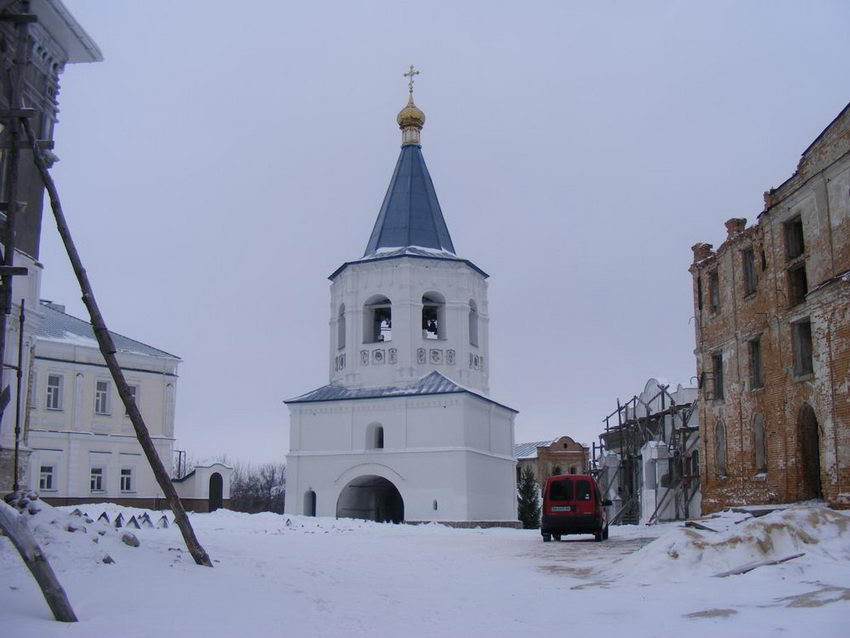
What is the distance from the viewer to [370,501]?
131ft

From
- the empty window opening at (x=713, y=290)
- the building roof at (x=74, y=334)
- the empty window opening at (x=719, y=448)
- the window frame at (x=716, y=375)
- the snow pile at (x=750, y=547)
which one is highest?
the building roof at (x=74, y=334)

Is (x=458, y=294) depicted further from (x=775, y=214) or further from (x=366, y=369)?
(x=775, y=214)

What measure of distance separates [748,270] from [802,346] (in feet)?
10.3

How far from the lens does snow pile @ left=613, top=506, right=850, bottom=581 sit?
11.9m

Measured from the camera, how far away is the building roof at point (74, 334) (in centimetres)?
3675

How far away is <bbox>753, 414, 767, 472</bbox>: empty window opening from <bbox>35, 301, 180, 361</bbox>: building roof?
25022 millimetres

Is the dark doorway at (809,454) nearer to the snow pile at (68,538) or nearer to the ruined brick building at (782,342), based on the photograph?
the ruined brick building at (782,342)

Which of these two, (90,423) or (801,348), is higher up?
(801,348)

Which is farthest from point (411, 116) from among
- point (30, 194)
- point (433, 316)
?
point (30, 194)

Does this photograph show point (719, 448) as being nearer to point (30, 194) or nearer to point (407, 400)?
point (407, 400)

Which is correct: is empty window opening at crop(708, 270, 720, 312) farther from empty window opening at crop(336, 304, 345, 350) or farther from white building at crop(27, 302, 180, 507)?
white building at crop(27, 302, 180, 507)

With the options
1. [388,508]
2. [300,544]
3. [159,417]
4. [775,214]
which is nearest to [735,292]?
[775,214]

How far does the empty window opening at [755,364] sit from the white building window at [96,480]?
26.4 meters

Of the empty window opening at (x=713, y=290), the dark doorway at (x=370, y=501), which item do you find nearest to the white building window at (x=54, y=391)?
the dark doorway at (x=370, y=501)
